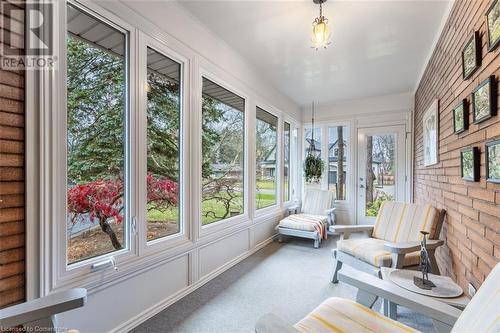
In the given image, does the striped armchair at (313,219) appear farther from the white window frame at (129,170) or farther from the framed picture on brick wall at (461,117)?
the framed picture on brick wall at (461,117)

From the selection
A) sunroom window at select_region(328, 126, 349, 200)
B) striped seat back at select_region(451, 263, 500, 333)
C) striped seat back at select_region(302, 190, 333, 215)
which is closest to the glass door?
sunroom window at select_region(328, 126, 349, 200)

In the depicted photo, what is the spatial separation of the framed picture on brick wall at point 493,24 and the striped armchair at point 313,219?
3004 millimetres

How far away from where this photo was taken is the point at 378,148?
15.5ft

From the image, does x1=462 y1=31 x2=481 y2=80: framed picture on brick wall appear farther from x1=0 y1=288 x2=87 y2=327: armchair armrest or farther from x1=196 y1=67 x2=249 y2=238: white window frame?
x1=0 y1=288 x2=87 y2=327: armchair armrest

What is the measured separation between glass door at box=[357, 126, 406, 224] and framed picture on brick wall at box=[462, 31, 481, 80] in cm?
302

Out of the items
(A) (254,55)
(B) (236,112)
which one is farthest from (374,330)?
(A) (254,55)

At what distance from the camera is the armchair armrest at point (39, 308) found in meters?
0.96

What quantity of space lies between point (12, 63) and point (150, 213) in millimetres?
1296

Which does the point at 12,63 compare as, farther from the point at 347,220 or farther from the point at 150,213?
the point at 347,220

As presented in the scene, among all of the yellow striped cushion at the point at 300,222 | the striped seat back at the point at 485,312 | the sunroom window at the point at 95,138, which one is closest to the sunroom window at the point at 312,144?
the yellow striped cushion at the point at 300,222

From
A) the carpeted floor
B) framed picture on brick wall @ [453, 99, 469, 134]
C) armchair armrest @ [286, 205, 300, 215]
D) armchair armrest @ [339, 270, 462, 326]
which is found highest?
framed picture on brick wall @ [453, 99, 469, 134]

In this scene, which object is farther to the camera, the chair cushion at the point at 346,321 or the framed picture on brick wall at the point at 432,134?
the framed picture on brick wall at the point at 432,134

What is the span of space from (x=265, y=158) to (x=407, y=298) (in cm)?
309

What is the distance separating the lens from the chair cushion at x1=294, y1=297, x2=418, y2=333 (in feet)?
3.99
